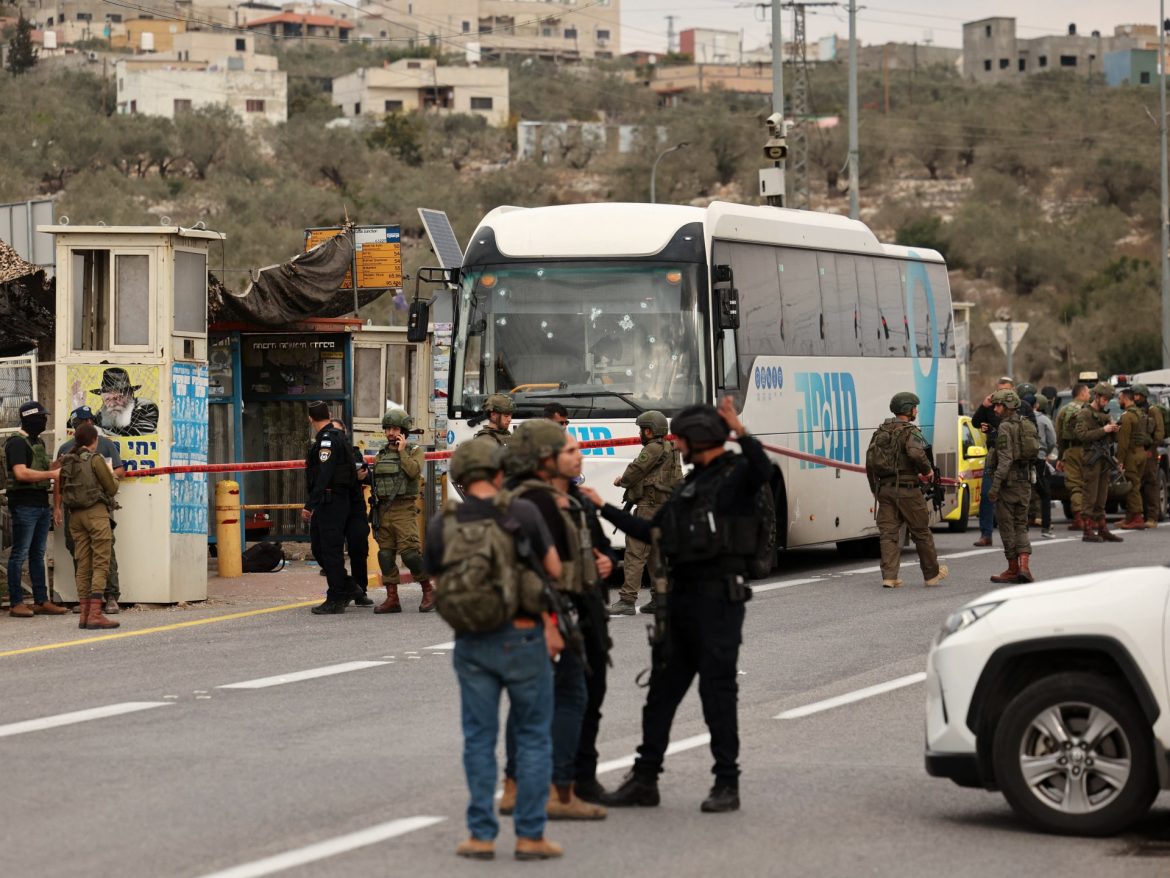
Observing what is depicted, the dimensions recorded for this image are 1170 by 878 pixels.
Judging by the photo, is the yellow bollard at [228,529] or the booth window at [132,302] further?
the yellow bollard at [228,529]

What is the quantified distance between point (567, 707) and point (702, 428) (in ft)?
4.42

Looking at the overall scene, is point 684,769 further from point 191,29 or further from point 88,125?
point 191,29

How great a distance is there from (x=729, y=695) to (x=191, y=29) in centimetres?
18213


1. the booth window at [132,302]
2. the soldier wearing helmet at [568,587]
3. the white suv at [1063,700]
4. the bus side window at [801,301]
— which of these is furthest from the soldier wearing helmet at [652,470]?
the white suv at [1063,700]

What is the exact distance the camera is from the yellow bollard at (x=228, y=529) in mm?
21281

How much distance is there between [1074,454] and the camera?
2494 cm

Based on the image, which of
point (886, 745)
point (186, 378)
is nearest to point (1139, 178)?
point (186, 378)

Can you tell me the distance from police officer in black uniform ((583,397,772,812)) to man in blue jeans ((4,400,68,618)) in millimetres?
9381

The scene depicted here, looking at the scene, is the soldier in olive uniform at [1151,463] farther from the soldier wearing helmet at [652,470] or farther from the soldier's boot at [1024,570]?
the soldier wearing helmet at [652,470]

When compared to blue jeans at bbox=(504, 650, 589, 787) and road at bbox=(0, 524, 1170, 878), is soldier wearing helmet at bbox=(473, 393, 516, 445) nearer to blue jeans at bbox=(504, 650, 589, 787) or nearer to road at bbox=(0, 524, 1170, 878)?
road at bbox=(0, 524, 1170, 878)

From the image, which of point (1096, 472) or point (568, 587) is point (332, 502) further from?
point (1096, 472)

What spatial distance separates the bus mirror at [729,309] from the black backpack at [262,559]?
5626 millimetres

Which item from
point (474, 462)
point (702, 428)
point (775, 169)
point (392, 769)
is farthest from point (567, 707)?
point (775, 169)

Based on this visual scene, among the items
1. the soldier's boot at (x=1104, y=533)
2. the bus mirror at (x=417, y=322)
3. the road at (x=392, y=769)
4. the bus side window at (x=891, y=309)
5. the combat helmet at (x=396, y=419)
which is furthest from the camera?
the soldier's boot at (x=1104, y=533)
